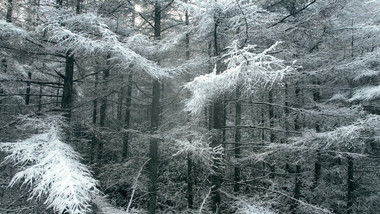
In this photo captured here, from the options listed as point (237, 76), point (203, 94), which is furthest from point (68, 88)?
point (237, 76)

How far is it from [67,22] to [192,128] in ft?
15.9

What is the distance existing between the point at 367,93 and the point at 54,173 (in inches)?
395

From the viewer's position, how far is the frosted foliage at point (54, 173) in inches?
131

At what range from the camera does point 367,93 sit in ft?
25.8

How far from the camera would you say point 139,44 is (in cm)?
652

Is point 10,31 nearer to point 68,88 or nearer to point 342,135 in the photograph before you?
point 68,88

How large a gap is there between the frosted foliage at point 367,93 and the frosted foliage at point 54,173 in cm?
905

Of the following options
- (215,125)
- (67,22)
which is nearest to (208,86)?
(215,125)

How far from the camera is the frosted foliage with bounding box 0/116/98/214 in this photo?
334 centimetres

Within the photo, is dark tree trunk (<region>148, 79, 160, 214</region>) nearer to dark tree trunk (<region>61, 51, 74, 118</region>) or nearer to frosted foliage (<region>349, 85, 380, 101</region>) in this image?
dark tree trunk (<region>61, 51, 74, 118</region>)

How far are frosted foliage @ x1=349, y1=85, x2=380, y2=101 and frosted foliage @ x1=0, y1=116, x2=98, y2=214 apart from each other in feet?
29.7

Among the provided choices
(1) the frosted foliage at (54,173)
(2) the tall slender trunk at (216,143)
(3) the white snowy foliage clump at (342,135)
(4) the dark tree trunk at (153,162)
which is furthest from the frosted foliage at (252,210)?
(4) the dark tree trunk at (153,162)

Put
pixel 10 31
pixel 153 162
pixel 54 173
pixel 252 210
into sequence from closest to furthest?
1. pixel 54 173
2. pixel 252 210
3. pixel 10 31
4. pixel 153 162

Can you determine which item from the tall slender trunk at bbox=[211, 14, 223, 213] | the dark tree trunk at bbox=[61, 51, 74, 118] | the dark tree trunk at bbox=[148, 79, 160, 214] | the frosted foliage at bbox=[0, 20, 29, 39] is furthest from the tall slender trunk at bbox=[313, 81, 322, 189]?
the frosted foliage at bbox=[0, 20, 29, 39]
